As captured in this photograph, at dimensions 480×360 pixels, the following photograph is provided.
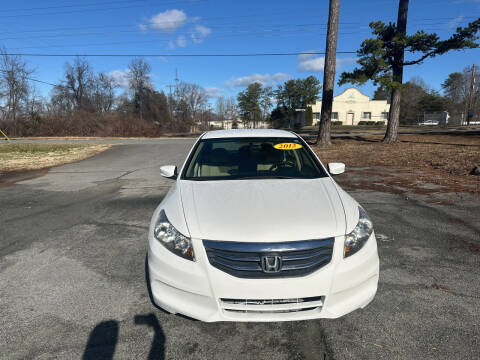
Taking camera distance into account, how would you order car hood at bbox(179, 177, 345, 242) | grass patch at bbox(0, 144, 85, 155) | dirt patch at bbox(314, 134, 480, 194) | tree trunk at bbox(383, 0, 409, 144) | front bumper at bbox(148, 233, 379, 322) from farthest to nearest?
grass patch at bbox(0, 144, 85, 155)
tree trunk at bbox(383, 0, 409, 144)
dirt patch at bbox(314, 134, 480, 194)
car hood at bbox(179, 177, 345, 242)
front bumper at bbox(148, 233, 379, 322)

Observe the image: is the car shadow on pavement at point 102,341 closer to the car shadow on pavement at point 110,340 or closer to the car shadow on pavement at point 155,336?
the car shadow on pavement at point 110,340

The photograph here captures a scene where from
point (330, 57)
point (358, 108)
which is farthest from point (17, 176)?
point (358, 108)

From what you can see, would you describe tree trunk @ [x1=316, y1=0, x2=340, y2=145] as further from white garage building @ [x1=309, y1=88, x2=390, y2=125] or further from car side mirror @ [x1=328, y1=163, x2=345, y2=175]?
white garage building @ [x1=309, y1=88, x2=390, y2=125]

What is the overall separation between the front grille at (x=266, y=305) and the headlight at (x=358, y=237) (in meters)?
0.44

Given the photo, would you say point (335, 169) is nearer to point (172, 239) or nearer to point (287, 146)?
point (287, 146)

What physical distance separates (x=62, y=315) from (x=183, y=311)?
A: 4.04ft

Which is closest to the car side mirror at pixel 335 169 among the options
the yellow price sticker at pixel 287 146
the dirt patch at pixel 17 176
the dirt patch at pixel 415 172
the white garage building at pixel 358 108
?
the yellow price sticker at pixel 287 146

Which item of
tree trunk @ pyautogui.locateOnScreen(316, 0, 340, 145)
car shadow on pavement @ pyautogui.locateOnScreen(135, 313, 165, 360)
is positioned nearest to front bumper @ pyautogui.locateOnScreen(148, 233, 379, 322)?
car shadow on pavement @ pyautogui.locateOnScreen(135, 313, 165, 360)

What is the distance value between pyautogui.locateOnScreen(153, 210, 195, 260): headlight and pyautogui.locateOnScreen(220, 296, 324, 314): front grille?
419mm

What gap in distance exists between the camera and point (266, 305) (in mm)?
2059

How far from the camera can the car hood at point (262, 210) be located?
2.12m

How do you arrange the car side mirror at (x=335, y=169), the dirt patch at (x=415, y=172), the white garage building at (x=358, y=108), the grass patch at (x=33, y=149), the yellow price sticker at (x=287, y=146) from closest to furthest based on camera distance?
the car side mirror at (x=335, y=169)
the yellow price sticker at (x=287, y=146)
the dirt patch at (x=415, y=172)
the grass patch at (x=33, y=149)
the white garage building at (x=358, y=108)

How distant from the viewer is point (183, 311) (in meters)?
2.13

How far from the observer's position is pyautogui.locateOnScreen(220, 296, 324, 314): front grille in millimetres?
2055
